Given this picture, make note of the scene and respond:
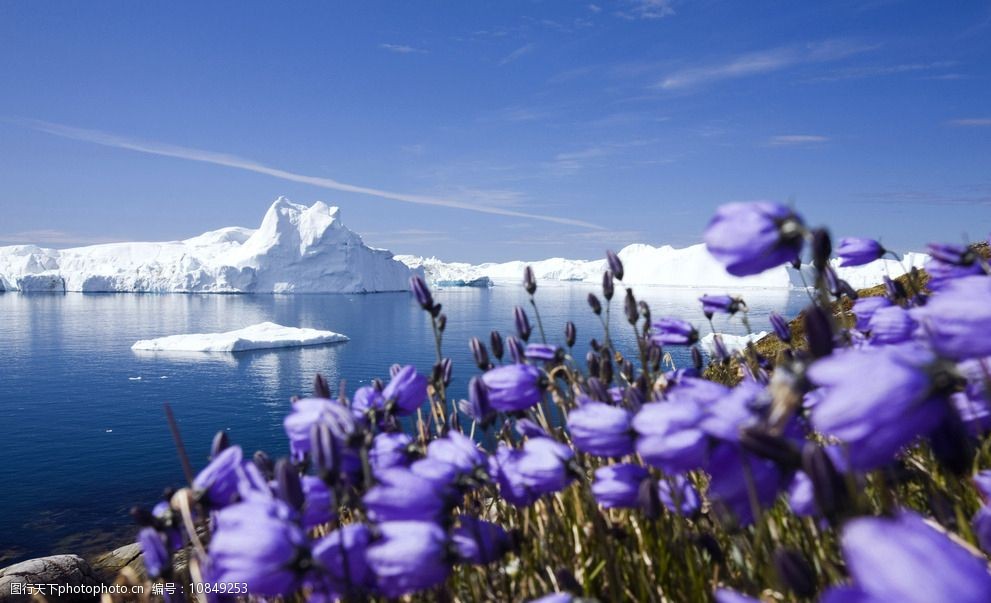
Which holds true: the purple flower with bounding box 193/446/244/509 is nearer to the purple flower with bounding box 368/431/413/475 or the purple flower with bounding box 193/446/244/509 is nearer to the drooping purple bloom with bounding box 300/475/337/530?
the drooping purple bloom with bounding box 300/475/337/530

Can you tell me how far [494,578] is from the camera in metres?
2.08

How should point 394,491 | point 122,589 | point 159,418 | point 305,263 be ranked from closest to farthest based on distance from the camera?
point 394,491
point 122,589
point 159,418
point 305,263

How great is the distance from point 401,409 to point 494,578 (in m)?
0.63

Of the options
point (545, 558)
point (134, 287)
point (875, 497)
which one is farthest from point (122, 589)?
point (134, 287)

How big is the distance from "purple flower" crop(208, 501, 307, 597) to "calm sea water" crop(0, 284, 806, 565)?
509 inches

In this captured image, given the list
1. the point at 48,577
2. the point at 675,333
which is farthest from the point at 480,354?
the point at 48,577

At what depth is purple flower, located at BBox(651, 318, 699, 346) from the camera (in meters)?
2.53

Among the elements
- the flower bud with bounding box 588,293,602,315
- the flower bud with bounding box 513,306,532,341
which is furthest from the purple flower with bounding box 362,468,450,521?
the flower bud with bounding box 588,293,602,315

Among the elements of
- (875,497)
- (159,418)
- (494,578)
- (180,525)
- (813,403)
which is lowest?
(159,418)

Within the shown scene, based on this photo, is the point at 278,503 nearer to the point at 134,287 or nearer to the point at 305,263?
the point at 305,263

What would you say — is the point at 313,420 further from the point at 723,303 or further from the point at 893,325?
the point at 723,303

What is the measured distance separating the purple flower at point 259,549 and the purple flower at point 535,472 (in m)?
0.59

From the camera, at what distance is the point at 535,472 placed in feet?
5.28

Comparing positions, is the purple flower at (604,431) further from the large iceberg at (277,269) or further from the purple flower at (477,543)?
the large iceberg at (277,269)
